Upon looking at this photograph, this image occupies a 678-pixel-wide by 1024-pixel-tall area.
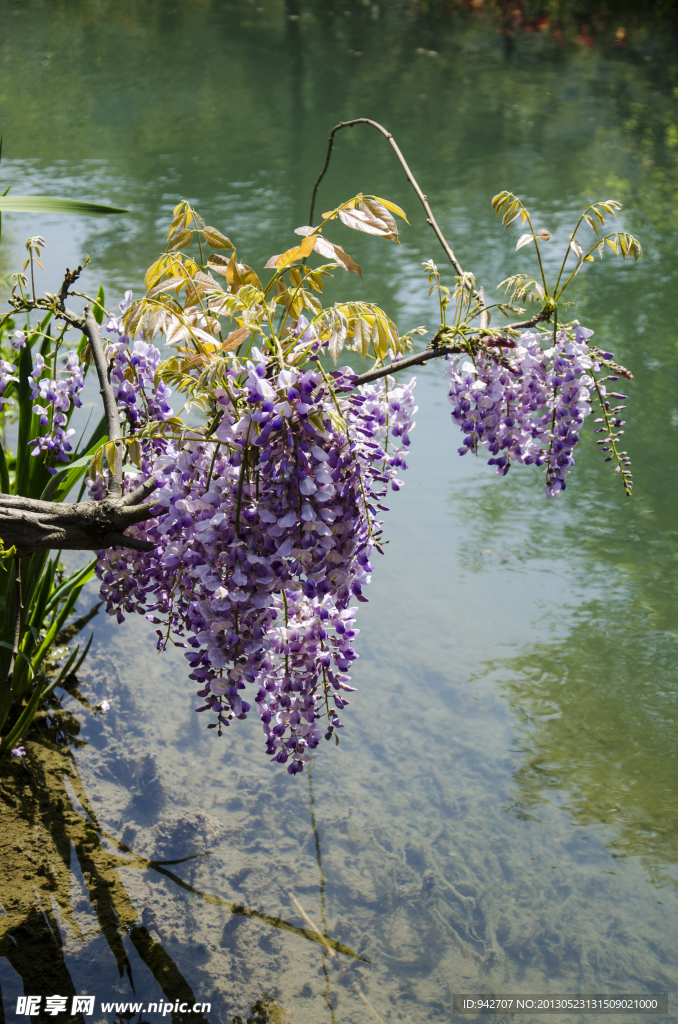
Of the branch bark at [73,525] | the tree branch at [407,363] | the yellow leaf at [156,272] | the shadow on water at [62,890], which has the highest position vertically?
the yellow leaf at [156,272]

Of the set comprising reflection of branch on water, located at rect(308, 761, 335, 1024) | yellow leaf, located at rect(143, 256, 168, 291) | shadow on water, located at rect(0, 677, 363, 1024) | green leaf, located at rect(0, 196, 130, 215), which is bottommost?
reflection of branch on water, located at rect(308, 761, 335, 1024)

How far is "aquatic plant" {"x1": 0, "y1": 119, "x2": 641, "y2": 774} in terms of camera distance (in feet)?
3.45

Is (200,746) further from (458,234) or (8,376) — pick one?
(458,234)

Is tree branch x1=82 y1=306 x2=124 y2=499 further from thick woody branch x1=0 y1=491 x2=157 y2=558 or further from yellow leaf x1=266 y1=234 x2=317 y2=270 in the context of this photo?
yellow leaf x1=266 y1=234 x2=317 y2=270

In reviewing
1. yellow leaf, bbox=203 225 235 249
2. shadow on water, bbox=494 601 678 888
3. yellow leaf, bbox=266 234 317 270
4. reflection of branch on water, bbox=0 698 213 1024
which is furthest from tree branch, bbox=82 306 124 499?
shadow on water, bbox=494 601 678 888

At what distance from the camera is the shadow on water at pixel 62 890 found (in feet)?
5.03

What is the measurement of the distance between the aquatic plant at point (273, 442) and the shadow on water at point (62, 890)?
59cm

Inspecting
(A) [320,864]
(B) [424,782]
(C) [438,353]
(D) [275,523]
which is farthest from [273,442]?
(B) [424,782]

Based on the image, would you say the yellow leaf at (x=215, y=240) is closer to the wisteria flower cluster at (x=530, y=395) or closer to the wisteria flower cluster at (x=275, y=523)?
the wisteria flower cluster at (x=275, y=523)

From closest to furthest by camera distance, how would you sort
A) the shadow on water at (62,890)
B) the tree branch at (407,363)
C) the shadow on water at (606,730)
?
the tree branch at (407,363) → the shadow on water at (62,890) → the shadow on water at (606,730)

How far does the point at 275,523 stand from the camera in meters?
1.07

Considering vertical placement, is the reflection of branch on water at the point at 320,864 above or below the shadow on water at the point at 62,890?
below

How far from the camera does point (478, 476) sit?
3.35 m

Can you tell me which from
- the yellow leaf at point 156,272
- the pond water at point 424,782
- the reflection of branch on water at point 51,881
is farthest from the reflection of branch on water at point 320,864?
the yellow leaf at point 156,272
